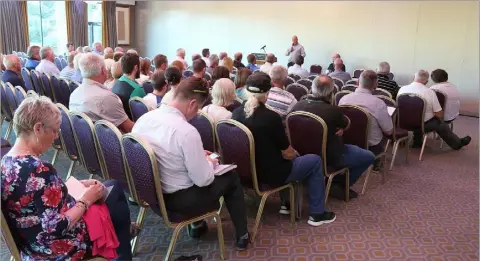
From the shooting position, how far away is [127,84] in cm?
434

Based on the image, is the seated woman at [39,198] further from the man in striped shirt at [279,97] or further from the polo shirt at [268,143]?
the man in striped shirt at [279,97]

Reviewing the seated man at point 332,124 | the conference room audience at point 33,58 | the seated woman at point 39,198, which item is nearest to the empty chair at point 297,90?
the seated man at point 332,124

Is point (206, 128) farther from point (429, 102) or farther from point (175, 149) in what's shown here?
point (429, 102)

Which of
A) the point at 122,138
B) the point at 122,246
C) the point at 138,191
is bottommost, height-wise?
the point at 122,246

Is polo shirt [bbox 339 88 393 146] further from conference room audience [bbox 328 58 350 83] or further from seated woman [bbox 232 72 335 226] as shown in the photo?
conference room audience [bbox 328 58 350 83]

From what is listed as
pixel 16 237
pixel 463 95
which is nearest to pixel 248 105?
pixel 16 237

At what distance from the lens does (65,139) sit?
329cm

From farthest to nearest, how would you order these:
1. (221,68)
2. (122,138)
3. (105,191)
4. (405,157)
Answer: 1. (405,157)
2. (221,68)
3. (122,138)
4. (105,191)

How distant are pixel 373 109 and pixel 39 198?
134 inches

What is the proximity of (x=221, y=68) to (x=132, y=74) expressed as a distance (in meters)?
1.03

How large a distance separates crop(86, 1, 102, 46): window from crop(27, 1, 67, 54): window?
1078 millimetres

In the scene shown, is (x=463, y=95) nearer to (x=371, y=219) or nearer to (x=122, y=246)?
(x=371, y=219)

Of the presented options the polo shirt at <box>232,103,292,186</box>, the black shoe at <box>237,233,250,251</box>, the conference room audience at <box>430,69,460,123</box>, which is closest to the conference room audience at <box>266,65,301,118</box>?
the polo shirt at <box>232,103,292,186</box>

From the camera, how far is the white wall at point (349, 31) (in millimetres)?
9102
